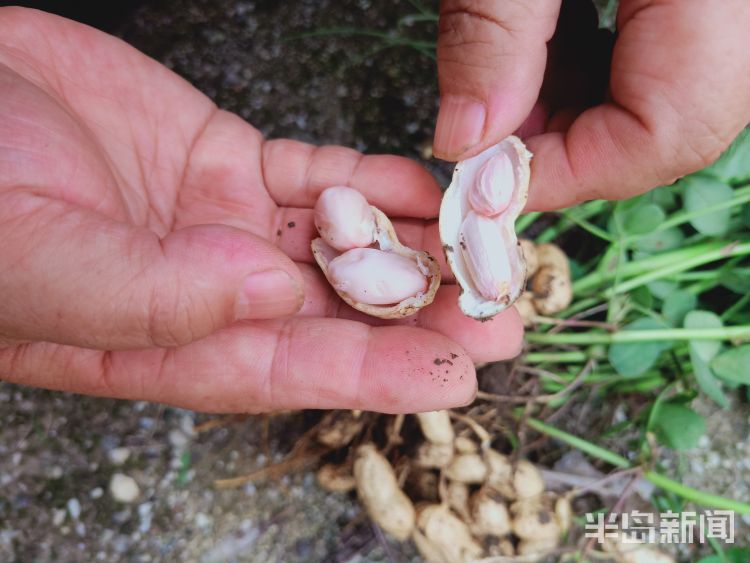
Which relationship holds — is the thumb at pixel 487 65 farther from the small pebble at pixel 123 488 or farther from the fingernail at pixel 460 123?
the small pebble at pixel 123 488

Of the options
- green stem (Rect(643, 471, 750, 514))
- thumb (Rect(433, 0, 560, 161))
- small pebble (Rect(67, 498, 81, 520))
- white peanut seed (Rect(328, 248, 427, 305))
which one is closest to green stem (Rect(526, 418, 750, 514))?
green stem (Rect(643, 471, 750, 514))

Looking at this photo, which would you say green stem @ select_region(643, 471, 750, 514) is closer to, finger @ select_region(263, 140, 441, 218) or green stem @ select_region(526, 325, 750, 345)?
green stem @ select_region(526, 325, 750, 345)

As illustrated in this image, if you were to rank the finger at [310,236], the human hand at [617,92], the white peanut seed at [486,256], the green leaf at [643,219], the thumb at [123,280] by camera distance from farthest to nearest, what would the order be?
1. the green leaf at [643,219]
2. the finger at [310,236]
3. the white peanut seed at [486,256]
4. the human hand at [617,92]
5. the thumb at [123,280]

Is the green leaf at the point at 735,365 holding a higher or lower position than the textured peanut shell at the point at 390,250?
lower

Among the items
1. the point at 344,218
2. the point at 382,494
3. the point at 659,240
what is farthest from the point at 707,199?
the point at 382,494

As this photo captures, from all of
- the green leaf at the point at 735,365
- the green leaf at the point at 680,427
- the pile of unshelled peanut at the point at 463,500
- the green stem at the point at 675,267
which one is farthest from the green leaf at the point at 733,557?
the green stem at the point at 675,267

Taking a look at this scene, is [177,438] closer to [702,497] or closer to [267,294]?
[267,294]

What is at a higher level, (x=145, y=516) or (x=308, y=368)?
(x=308, y=368)
